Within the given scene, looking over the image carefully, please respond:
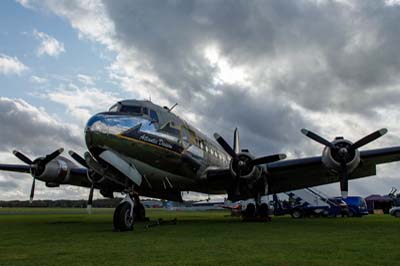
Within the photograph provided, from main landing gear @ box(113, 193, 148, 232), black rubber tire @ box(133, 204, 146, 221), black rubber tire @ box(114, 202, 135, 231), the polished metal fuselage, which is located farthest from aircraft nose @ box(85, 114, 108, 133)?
black rubber tire @ box(133, 204, 146, 221)

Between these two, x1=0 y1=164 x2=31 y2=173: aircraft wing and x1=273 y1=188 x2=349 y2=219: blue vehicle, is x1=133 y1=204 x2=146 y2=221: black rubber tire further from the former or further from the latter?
x1=273 y1=188 x2=349 y2=219: blue vehicle

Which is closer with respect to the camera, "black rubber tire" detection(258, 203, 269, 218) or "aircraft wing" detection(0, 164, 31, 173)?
"black rubber tire" detection(258, 203, 269, 218)

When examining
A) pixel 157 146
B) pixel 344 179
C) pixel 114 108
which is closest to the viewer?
pixel 157 146

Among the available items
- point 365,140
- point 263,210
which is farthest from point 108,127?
point 263,210

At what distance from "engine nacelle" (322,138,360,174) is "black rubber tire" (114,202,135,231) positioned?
912 centimetres

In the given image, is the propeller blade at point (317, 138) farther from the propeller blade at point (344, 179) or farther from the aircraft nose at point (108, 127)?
the aircraft nose at point (108, 127)

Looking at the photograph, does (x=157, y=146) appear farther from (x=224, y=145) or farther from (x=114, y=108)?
(x=224, y=145)

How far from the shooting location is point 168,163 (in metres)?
17.0

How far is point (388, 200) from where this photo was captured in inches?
2272

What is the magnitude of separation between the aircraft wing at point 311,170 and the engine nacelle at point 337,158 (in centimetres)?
79

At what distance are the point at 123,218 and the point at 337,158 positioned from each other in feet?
31.9

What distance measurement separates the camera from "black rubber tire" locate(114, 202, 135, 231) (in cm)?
1377

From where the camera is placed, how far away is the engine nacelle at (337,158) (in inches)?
695

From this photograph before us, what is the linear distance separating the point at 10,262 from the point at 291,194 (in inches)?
1291
